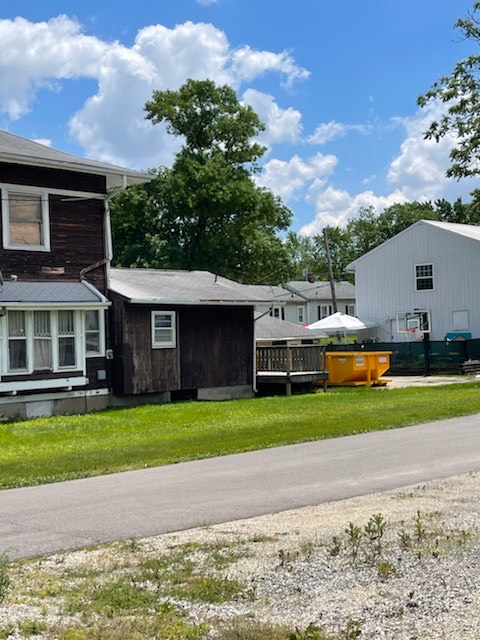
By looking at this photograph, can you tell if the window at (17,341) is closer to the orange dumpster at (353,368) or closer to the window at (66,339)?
the window at (66,339)

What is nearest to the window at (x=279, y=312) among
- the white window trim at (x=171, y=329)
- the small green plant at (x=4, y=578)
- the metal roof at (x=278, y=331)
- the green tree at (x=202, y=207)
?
the green tree at (x=202, y=207)

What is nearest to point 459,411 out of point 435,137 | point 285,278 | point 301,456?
point 301,456

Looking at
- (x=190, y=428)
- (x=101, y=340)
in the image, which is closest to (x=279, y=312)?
(x=101, y=340)

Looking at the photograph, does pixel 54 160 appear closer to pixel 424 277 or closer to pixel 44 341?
pixel 44 341

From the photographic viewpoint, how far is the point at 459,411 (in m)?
21.3

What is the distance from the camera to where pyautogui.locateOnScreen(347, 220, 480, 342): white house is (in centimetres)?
4372

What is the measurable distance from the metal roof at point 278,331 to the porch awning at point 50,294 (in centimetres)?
1375

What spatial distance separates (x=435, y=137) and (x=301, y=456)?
22.1 metres

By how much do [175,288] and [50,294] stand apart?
555 cm

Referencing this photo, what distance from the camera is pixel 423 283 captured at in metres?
45.6

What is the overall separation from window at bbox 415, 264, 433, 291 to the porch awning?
25.7 metres

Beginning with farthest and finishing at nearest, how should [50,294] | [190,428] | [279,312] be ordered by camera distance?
[279,312] → [50,294] → [190,428]

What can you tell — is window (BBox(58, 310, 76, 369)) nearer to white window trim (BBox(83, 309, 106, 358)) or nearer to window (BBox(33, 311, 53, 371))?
window (BBox(33, 311, 53, 371))

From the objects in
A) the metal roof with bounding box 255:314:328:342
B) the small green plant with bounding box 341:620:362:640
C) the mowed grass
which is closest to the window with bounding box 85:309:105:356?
the mowed grass
